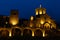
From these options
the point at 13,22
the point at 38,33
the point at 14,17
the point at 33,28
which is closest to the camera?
the point at 33,28

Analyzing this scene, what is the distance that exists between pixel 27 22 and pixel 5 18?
8334 mm

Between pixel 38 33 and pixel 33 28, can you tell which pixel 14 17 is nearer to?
pixel 33 28

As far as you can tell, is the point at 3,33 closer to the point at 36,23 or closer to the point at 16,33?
the point at 16,33

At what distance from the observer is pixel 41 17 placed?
56562 millimetres

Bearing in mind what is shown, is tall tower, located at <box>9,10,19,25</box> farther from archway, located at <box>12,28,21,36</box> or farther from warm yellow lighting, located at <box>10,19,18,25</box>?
archway, located at <box>12,28,21,36</box>

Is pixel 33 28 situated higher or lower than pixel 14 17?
lower

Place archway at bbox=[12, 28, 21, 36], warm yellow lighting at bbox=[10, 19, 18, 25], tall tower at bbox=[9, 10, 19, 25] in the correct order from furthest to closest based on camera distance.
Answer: tall tower at bbox=[9, 10, 19, 25], warm yellow lighting at bbox=[10, 19, 18, 25], archway at bbox=[12, 28, 21, 36]

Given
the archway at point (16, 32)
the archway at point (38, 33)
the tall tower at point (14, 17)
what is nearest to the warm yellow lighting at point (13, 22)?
the tall tower at point (14, 17)

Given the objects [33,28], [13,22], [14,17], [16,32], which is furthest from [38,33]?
[14,17]

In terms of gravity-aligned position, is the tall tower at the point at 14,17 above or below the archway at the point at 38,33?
above

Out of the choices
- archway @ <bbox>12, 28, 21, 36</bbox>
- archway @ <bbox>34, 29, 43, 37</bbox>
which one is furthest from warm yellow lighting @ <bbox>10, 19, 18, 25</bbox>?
archway @ <bbox>34, 29, 43, 37</bbox>

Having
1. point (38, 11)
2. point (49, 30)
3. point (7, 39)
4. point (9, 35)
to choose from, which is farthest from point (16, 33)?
point (38, 11)

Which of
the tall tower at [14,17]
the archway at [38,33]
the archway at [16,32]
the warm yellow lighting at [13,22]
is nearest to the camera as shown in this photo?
the archway at [16,32]

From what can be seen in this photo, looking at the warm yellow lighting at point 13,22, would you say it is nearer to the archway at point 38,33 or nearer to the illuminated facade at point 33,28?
the illuminated facade at point 33,28
